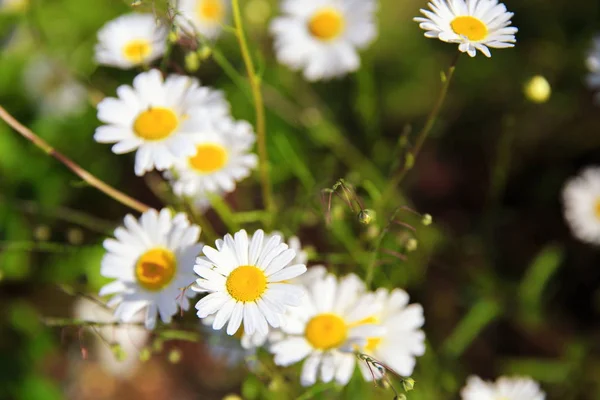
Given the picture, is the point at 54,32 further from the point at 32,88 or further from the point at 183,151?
the point at 183,151

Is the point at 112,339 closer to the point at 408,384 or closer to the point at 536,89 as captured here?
the point at 408,384

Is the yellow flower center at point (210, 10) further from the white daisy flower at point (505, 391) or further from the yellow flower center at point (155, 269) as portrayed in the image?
the white daisy flower at point (505, 391)

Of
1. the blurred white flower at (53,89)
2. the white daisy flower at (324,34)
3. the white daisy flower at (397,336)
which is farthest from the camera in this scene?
the blurred white flower at (53,89)

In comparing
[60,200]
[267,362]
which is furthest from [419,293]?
[60,200]

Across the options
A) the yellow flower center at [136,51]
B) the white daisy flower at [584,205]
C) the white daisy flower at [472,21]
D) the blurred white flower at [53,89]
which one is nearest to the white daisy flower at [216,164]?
the yellow flower center at [136,51]

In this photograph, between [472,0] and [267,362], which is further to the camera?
[267,362]
